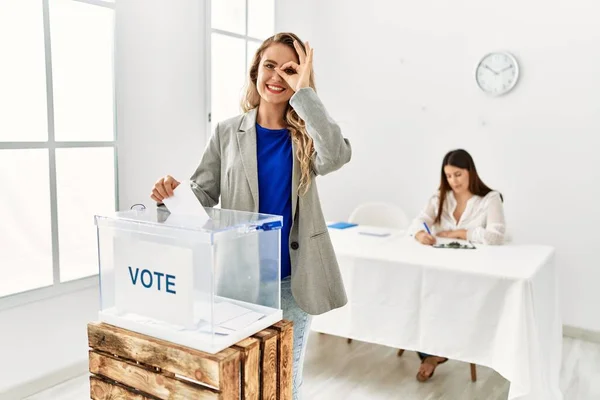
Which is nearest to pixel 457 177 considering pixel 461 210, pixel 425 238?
pixel 461 210

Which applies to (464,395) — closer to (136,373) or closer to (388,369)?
(388,369)

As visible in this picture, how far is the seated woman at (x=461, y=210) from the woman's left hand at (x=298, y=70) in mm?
1756

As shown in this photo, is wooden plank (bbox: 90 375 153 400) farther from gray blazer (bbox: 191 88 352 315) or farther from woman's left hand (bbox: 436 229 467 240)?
woman's left hand (bbox: 436 229 467 240)

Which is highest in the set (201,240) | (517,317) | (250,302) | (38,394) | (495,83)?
(495,83)

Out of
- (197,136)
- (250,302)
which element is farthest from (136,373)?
(197,136)

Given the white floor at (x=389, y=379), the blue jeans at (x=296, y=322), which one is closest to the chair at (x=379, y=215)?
the white floor at (x=389, y=379)

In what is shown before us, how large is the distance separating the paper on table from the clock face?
303 cm

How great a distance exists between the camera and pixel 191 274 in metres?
1.04

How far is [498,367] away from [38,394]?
2.09 m

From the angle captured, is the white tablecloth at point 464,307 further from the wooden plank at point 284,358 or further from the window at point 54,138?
the wooden plank at point 284,358

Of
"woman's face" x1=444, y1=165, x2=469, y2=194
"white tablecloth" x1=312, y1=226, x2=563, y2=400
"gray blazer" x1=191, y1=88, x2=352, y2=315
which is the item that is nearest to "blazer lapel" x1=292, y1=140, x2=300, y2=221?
"gray blazer" x1=191, y1=88, x2=352, y2=315

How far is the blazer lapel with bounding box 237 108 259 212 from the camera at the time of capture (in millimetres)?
1468

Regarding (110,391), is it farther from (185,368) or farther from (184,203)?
(184,203)

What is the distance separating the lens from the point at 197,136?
3.58m
